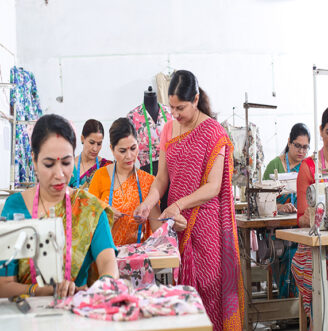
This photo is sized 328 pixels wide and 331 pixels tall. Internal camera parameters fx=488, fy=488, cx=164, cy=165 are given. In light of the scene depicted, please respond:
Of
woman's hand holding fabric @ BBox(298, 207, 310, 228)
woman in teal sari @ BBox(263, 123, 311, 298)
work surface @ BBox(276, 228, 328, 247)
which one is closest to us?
work surface @ BBox(276, 228, 328, 247)

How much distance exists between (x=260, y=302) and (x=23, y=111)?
3.68 m

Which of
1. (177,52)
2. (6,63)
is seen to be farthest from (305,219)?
(177,52)

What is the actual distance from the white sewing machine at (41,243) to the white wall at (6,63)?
418 cm

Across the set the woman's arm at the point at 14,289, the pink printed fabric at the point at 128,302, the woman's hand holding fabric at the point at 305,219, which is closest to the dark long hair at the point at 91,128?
the woman's hand holding fabric at the point at 305,219

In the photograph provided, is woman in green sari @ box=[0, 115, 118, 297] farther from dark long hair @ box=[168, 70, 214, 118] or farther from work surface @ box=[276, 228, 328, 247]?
work surface @ box=[276, 228, 328, 247]

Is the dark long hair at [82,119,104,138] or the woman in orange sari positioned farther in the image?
the dark long hair at [82,119,104,138]

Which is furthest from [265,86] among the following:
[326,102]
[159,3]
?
[159,3]

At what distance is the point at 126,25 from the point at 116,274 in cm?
596

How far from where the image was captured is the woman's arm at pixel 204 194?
2564 mm

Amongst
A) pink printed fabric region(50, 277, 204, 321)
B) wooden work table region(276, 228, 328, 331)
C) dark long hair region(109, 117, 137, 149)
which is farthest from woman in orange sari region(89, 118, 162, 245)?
pink printed fabric region(50, 277, 204, 321)

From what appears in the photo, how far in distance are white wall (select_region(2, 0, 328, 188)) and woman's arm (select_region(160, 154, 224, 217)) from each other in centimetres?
438

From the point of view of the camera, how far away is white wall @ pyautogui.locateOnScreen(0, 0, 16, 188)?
552cm

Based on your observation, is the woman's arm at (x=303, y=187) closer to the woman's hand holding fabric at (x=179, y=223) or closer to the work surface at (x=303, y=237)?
the work surface at (x=303, y=237)

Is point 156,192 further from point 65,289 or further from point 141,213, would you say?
point 65,289
